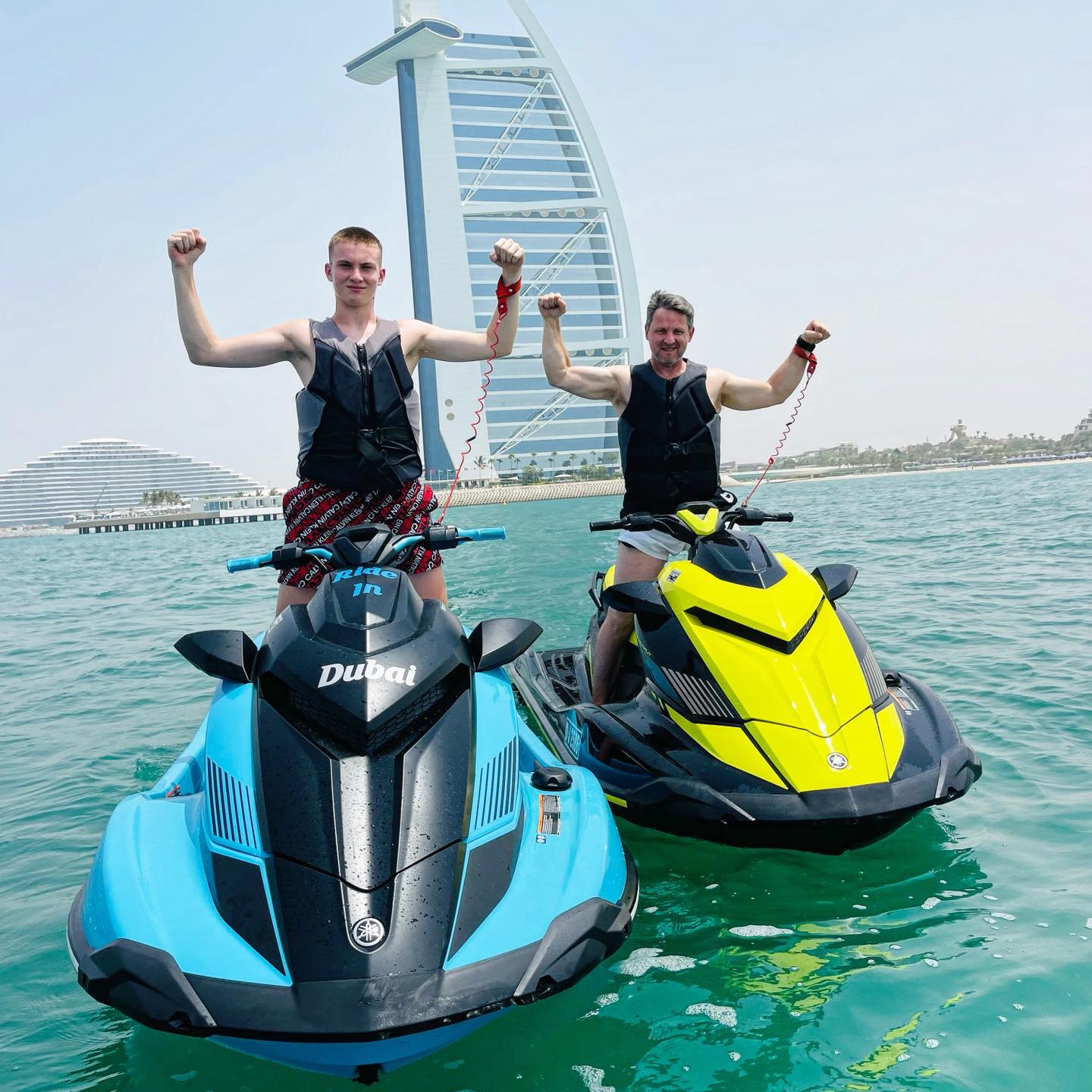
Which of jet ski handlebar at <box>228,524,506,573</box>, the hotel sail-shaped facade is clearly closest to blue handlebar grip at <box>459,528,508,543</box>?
jet ski handlebar at <box>228,524,506,573</box>

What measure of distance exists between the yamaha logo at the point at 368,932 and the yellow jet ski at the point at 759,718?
119cm

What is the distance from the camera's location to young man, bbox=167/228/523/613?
9.99 feet

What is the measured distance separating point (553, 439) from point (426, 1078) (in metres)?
85.5

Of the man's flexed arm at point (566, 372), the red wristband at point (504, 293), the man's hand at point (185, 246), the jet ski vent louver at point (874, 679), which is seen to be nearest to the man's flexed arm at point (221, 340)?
the man's hand at point (185, 246)

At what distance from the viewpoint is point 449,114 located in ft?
263

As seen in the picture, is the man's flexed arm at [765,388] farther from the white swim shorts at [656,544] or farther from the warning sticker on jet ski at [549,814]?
the warning sticker on jet ski at [549,814]

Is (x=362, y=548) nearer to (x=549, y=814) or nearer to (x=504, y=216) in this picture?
(x=549, y=814)

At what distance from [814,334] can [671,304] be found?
2.09ft

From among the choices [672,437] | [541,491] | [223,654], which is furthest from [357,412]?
[541,491]

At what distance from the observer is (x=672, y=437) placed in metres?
3.85

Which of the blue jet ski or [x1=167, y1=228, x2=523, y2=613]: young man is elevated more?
[x1=167, y1=228, x2=523, y2=613]: young man

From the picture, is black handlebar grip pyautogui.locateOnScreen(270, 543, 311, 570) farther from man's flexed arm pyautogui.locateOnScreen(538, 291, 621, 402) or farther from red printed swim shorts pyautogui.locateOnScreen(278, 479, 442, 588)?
man's flexed arm pyautogui.locateOnScreen(538, 291, 621, 402)

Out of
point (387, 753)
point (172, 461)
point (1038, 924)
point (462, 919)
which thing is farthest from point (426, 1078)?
point (172, 461)

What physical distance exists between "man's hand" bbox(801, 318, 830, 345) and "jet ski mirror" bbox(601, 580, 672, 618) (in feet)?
4.54
